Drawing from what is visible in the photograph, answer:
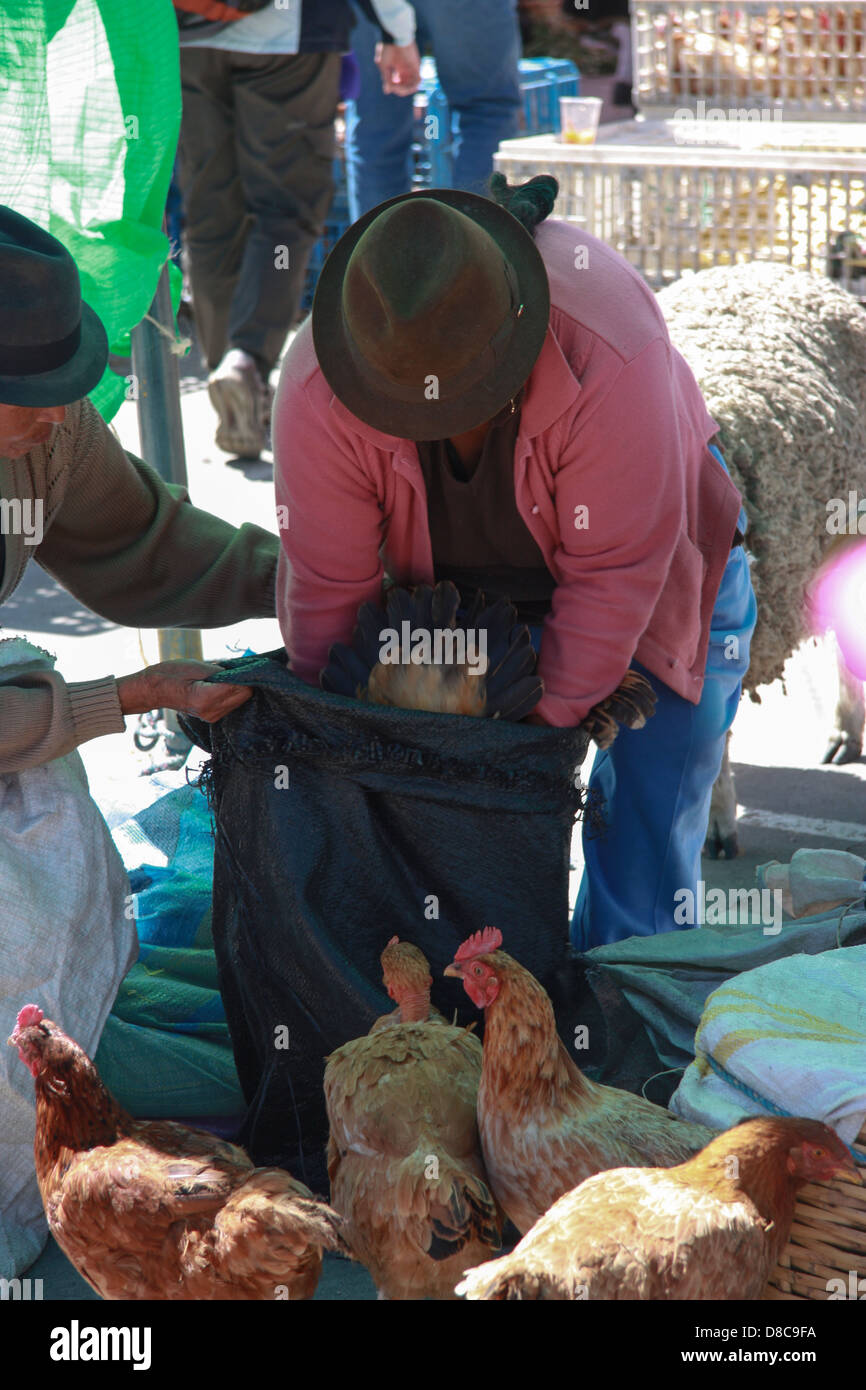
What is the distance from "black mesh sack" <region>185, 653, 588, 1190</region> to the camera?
98.1 inches

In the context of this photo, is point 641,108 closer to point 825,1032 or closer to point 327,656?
point 327,656

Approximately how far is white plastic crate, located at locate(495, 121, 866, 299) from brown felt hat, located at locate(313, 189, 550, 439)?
7.18 feet

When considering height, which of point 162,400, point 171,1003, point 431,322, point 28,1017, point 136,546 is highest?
point 431,322

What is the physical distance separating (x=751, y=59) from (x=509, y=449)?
3.25 metres

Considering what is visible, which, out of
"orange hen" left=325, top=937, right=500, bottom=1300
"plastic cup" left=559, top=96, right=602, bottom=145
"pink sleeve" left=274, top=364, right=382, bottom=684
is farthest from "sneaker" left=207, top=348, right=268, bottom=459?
"orange hen" left=325, top=937, right=500, bottom=1300

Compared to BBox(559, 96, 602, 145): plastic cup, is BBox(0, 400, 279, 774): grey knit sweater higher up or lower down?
lower down

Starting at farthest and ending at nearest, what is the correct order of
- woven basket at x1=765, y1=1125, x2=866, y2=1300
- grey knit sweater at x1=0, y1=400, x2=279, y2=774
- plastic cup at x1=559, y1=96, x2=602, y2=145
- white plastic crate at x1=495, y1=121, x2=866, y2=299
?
plastic cup at x1=559, y1=96, x2=602, y2=145 → white plastic crate at x1=495, y1=121, x2=866, y2=299 → grey knit sweater at x1=0, y1=400, x2=279, y2=774 → woven basket at x1=765, y1=1125, x2=866, y2=1300

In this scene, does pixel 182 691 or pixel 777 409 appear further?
pixel 777 409

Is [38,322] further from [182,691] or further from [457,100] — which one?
[457,100]

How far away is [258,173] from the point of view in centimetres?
584

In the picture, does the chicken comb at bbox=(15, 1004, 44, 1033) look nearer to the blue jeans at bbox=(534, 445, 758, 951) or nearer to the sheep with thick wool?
the blue jeans at bbox=(534, 445, 758, 951)

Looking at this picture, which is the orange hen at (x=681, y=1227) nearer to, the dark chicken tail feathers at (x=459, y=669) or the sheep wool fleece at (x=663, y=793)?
the dark chicken tail feathers at (x=459, y=669)

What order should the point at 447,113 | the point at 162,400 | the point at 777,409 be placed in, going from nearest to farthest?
the point at 777,409 < the point at 162,400 < the point at 447,113

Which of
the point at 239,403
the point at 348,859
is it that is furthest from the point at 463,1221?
the point at 239,403
